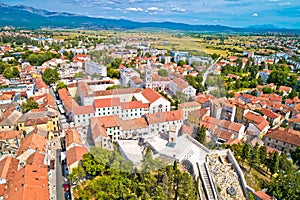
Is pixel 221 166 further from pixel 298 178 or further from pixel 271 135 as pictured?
pixel 271 135

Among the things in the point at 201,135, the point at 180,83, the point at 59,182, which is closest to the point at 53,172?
the point at 59,182

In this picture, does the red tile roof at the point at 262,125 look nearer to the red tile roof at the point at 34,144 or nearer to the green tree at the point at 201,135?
the green tree at the point at 201,135

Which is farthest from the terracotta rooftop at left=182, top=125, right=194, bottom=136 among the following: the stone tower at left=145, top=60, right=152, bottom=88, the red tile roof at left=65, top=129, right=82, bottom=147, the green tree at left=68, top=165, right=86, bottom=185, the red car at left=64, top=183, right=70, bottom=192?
the red tile roof at left=65, top=129, right=82, bottom=147

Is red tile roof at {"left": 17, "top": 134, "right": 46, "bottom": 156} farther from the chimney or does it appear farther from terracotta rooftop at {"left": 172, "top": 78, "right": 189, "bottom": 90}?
terracotta rooftop at {"left": 172, "top": 78, "right": 189, "bottom": 90}

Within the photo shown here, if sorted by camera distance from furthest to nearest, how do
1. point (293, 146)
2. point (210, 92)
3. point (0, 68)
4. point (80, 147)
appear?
1. point (0, 68)
2. point (293, 146)
3. point (80, 147)
4. point (210, 92)

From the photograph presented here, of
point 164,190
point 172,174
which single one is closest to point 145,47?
point 172,174

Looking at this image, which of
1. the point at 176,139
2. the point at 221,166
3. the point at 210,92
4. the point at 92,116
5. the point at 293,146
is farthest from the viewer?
the point at 293,146

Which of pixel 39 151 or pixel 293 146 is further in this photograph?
pixel 293 146
